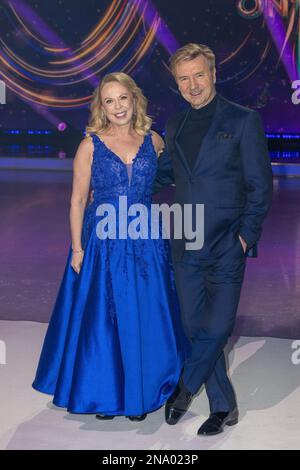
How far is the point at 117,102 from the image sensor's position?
313 cm

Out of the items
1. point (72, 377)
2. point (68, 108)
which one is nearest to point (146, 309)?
point (72, 377)

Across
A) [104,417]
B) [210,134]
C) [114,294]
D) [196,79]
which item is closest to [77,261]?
[114,294]

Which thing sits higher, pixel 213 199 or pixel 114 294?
pixel 213 199

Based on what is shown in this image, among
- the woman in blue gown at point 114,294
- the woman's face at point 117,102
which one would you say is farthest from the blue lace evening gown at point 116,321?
the woman's face at point 117,102

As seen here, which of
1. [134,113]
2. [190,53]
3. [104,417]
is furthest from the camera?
[134,113]

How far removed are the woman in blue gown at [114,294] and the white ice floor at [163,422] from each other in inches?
3.2

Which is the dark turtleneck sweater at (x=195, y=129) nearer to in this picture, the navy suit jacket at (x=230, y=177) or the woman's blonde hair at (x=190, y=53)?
the navy suit jacket at (x=230, y=177)

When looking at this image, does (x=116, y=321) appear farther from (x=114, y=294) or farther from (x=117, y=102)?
(x=117, y=102)

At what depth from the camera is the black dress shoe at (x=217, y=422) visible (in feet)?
9.76

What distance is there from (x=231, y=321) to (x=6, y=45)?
11.1 metres

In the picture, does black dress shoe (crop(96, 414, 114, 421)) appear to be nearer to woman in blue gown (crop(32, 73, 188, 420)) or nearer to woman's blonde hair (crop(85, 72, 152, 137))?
woman in blue gown (crop(32, 73, 188, 420))

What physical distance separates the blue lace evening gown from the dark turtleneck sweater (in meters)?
0.20

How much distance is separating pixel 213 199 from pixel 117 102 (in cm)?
49
